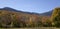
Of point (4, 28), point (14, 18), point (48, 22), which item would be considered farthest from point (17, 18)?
point (48, 22)

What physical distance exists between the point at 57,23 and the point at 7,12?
1.95 metres

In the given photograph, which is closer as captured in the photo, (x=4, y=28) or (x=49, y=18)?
(x=4, y=28)

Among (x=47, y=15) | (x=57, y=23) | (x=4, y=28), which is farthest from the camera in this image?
(x=47, y=15)

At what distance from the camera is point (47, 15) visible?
25.4ft

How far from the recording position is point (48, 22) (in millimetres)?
7289

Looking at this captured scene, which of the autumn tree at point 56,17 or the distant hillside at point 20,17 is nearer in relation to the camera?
the distant hillside at point 20,17

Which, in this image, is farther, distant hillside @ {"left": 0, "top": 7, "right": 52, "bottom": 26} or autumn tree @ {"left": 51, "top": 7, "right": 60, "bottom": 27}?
autumn tree @ {"left": 51, "top": 7, "right": 60, "bottom": 27}

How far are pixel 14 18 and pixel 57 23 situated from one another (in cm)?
163

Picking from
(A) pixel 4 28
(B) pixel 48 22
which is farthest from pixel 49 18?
(A) pixel 4 28

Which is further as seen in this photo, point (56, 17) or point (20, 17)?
point (56, 17)

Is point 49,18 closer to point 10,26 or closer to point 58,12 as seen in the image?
point 58,12

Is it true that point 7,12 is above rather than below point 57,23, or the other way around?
above

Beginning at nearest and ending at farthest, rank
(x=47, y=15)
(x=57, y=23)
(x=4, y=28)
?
(x=4, y=28), (x=57, y=23), (x=47, y=15)

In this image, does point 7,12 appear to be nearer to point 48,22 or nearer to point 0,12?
point 0,12
